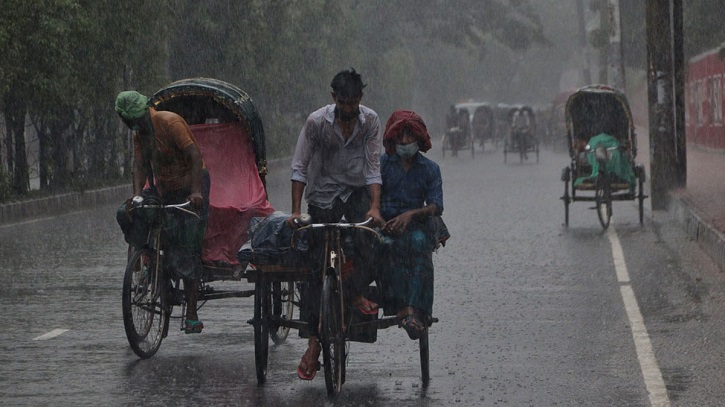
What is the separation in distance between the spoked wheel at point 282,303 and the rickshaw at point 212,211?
0.05 ft

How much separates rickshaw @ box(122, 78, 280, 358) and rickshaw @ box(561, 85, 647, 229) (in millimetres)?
8744

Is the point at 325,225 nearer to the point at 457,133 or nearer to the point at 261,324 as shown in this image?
the point at 261,324

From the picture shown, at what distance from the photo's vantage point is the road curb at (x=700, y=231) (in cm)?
1437

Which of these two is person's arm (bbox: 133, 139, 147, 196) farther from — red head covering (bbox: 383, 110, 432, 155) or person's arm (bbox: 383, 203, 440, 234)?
person's arm (bbox: 383, 203, 440, 234)

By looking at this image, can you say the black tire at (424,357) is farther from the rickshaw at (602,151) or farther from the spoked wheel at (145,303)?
the rickshaw at (602,151)

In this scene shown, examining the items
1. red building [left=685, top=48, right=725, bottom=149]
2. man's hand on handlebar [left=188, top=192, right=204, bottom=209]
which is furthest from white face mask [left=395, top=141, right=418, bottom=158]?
red building [left=685, top=48, right=725, bottom=149]

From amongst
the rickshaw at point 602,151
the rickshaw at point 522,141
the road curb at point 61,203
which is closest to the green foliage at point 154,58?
the road curb at point 61,203

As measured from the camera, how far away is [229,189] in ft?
35.1

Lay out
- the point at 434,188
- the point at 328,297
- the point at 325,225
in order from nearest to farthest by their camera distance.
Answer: the point at 328,297, the point at 325,225, the point at 434,188

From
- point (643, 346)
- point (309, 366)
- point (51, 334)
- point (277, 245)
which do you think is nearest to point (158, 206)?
point (277, 245)

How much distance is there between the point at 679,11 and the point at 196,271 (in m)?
14.0

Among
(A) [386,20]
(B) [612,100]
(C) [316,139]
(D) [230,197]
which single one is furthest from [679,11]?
(A) [386,20]

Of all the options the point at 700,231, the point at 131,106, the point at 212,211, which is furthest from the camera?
the point at 700,231

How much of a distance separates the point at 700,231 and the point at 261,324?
9.22m
